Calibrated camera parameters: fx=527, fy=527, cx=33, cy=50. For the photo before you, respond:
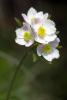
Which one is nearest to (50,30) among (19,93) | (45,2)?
(19,93)

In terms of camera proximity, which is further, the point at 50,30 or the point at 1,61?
the point at 1,61

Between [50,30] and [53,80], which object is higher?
[53,80]

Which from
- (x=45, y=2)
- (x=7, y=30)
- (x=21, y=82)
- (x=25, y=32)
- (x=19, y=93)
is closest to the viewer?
(x=25, y=32)

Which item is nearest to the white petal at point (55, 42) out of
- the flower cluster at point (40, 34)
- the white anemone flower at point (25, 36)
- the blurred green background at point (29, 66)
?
the flower cluster at point (40, 34)

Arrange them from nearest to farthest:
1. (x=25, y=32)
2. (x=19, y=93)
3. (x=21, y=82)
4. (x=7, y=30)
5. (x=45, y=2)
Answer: (x=25, y=32) → (x=19, y=93) → (x=21, y=82) → (x=7, y=30) → (x=45, y=2)

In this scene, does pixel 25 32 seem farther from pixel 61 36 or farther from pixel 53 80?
pixel 61 36

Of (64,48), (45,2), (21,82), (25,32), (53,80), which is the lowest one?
(25,32)

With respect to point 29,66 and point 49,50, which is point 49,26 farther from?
point 29,66
